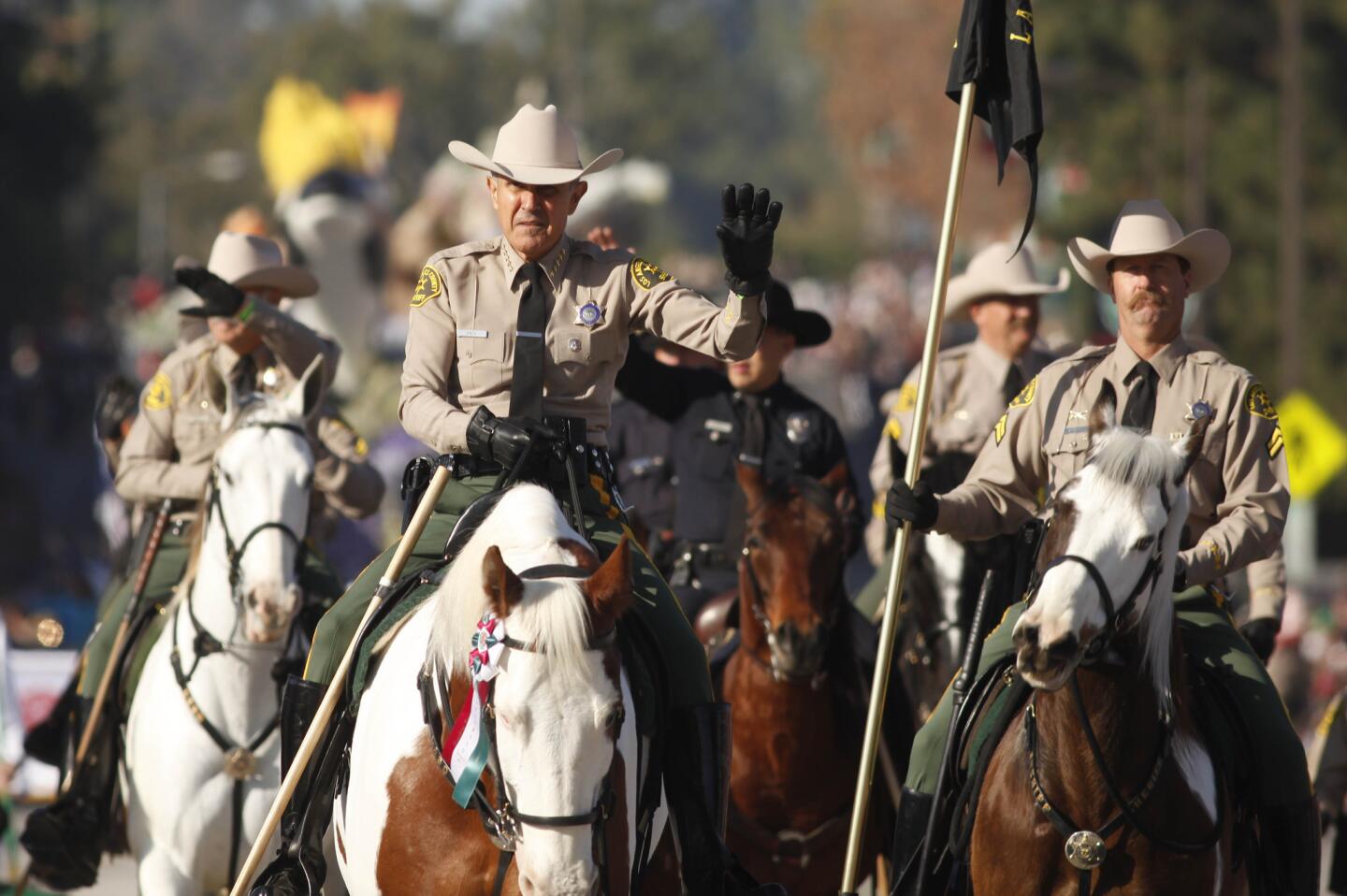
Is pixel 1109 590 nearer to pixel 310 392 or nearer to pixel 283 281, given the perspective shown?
pixel 310 392

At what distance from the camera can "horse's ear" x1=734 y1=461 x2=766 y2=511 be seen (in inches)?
383

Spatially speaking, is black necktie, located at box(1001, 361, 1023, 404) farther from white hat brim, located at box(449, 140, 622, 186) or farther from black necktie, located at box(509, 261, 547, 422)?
black necktie, located at box(509, 261, 547, 422)

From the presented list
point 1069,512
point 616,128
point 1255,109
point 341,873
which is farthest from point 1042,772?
point 616,128

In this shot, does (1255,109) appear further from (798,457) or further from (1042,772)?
(1042,772)

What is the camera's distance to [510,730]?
229 inches

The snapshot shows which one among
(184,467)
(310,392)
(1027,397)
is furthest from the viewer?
(184,467)

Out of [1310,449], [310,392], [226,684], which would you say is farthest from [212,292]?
[1310,449]

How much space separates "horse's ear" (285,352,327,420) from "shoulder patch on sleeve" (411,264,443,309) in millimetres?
1866

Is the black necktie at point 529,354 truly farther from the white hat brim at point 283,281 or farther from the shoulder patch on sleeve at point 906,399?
the shoulder patch on sleeve at point 906,399

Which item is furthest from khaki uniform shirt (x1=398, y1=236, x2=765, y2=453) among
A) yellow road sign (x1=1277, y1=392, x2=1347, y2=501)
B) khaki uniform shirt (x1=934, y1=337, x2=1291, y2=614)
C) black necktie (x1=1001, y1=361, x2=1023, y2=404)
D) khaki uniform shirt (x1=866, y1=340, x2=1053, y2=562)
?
yellow road sign (x1=1277, y1=392, x2=1347, y2=501)

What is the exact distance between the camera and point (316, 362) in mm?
9195

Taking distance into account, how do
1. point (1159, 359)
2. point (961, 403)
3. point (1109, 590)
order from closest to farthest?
point (1109, 590) < point (1159, 359) < point (961, 403)

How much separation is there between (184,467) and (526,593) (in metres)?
4.40

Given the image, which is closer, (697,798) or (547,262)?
(697,798)
